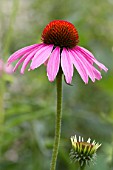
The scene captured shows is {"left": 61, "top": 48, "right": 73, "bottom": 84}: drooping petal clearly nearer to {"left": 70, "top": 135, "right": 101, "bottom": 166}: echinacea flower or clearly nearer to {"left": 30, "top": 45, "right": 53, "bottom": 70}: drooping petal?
{"left": 30, "top": 45, "right": 53, "bottom": 70}: drooping petal

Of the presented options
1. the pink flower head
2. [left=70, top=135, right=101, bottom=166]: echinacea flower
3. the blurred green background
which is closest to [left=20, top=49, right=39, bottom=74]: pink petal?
the pink flower head

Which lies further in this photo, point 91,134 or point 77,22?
point 91,134

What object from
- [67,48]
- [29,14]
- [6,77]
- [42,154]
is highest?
[29,14]

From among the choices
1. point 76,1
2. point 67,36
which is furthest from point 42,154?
point 76,1

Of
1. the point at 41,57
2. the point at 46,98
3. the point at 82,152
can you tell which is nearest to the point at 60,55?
the point at 41,57

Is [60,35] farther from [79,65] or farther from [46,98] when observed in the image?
[46,98]

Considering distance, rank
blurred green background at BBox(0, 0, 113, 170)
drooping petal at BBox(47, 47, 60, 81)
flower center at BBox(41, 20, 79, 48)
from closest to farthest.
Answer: drooping petal at BBox(47, 47, 60, 81) < flower center at BBox(41, 20, 79, 48) < blurred green background at BBox(0, 0, 113, 170)

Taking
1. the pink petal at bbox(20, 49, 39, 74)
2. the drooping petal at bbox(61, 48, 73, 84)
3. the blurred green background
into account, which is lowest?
the drooping petal at bbox(61, 48, 73, 84)

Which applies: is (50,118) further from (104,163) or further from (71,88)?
(104,163)
